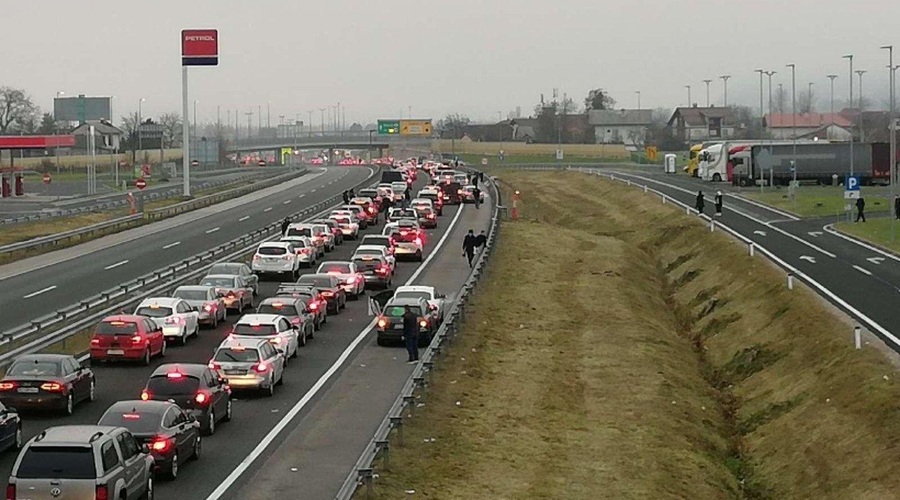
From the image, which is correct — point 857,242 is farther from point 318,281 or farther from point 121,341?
point 121,341

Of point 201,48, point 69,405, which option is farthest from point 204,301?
point 201,48

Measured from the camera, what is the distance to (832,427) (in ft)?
96.0

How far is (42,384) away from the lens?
Result: 88.8ft

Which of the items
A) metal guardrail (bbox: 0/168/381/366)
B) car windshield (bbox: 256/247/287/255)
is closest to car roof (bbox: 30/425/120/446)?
metal guardrail (bbox: 0/168/381/366)

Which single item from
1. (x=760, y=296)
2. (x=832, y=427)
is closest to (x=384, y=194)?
(x=760, y=296)

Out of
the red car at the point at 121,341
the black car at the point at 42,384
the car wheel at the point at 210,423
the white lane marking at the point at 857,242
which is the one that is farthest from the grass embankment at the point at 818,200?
the black car at the point at 42,384

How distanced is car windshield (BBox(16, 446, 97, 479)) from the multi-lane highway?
21.9 metres

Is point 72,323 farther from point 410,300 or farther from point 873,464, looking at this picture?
point 873,464

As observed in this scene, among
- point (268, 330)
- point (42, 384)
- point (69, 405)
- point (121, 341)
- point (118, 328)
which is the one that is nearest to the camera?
point (42, 384)

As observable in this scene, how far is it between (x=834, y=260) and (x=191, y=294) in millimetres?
26677

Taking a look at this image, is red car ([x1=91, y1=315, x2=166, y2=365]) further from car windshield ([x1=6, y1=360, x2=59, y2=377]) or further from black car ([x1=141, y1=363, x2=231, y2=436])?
black car ([x1=141, y1=363, x2=231, y2=436])

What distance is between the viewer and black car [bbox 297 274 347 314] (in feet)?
144

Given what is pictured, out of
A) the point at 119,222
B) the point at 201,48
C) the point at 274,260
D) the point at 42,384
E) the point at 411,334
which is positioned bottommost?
the point at 411,334

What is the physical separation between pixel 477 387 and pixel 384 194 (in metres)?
57.0
